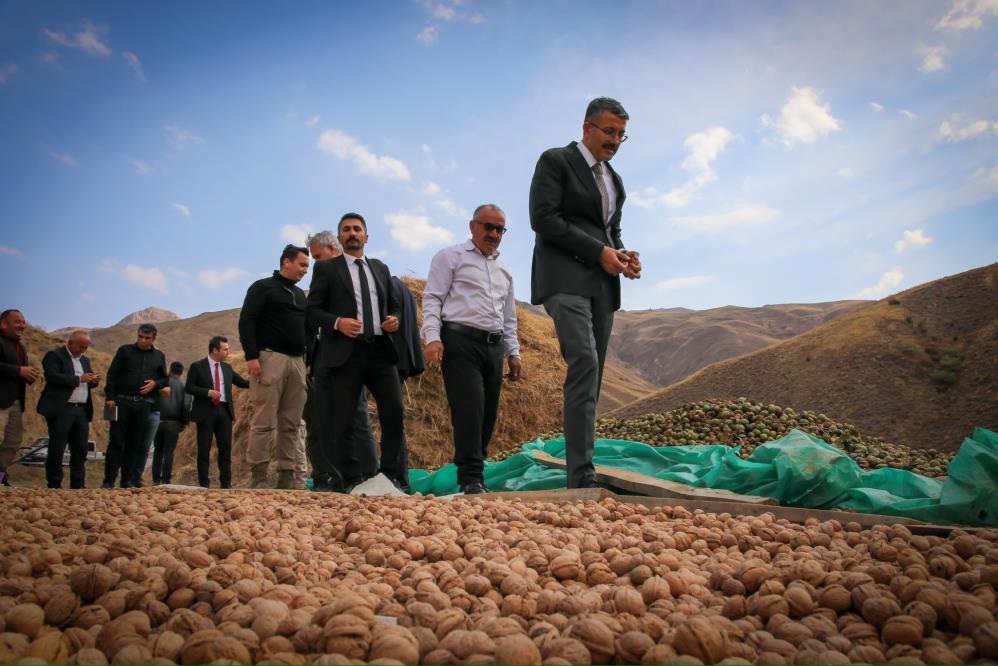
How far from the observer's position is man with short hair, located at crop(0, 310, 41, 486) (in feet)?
18.5

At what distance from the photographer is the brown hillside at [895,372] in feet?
33.7

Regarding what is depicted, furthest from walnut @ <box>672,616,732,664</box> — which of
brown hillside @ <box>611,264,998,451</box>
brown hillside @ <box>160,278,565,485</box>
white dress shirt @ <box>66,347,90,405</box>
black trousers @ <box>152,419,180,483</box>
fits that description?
brown hillside @ <box>611,264,998,451</box>

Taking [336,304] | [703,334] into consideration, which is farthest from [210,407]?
[703,334]

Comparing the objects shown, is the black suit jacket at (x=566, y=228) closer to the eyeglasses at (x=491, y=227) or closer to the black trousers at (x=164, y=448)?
the eyeglasses at (x=491, y=227)

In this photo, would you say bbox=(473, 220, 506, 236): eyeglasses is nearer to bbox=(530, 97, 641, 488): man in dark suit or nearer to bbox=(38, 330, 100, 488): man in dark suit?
bbox=(530, 97, 641, 488): man in dark suit

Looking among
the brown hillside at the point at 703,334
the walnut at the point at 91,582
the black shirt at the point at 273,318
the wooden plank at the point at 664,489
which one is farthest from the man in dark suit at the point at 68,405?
the brown hillside at the point at 703,334

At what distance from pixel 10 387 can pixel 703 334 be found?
38790mm

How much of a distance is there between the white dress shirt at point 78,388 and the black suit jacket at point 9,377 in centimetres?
47

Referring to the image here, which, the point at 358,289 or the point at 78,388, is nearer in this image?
the point at 358,289

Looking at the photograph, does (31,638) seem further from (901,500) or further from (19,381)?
(19,381)

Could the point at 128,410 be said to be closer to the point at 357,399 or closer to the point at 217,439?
the point at 217,439

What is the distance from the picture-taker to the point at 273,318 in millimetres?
5594

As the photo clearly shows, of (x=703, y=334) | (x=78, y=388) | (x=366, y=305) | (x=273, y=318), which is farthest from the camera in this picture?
(x=703, y=334)

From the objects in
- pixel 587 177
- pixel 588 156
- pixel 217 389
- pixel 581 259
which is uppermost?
pixel 588 156
